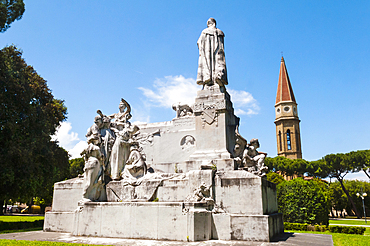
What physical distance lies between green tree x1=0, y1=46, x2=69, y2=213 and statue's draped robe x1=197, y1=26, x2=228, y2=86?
12.9 m

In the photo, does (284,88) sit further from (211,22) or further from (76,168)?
(211,22)

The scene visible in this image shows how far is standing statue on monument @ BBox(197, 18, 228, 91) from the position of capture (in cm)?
1259

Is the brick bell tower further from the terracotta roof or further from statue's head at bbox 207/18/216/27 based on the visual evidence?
statue's head at bbox 207/18/216/27

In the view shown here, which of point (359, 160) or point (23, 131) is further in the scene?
point (359, 160)

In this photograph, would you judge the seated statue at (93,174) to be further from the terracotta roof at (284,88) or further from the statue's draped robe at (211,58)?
the terracotta roof at (284,88)

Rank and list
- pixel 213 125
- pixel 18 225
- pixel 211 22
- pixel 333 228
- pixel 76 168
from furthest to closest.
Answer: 1. pixel 76 168
2. pixel 333 228
3. pixel 18 225
4. pixel 211 22
5. pixel 213 125

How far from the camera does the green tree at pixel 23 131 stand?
1834cm

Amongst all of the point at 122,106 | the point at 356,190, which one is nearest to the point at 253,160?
the point at 122,106

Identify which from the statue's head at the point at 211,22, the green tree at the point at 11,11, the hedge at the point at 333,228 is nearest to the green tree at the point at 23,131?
the green tree at the point at 11,11

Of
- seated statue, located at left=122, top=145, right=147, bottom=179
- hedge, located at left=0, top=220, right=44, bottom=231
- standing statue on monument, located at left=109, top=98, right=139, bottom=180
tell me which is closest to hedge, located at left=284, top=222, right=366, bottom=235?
seated statue, located at left=122, top=145, right=147, bottom=179

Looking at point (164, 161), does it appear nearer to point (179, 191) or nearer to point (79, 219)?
point (179, 191)

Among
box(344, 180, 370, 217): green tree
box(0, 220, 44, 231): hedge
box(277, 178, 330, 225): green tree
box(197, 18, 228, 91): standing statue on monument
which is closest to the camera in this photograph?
box(197, 18, 228, 91): standing statue on monument

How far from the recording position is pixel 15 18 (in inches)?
804

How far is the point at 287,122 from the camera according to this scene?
8938 cm
